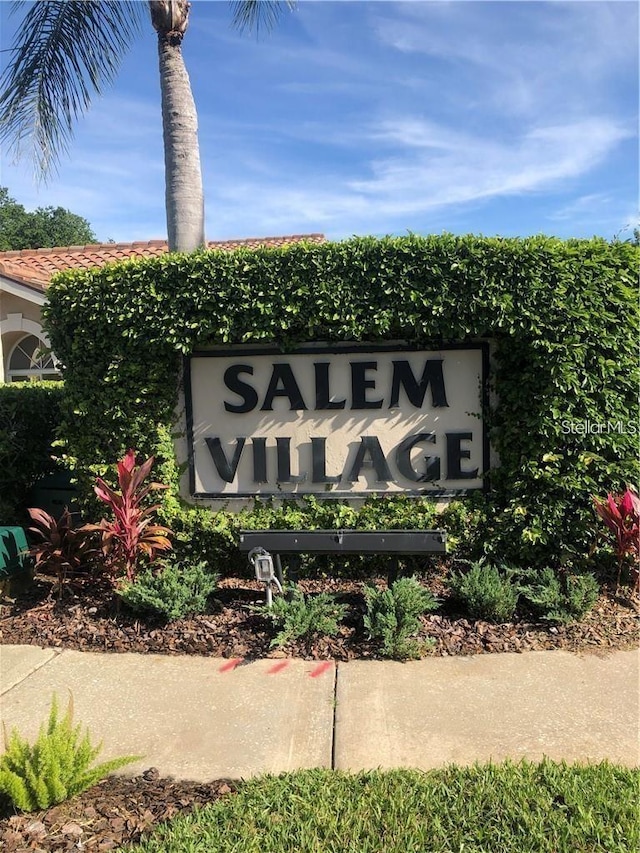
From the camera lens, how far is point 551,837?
2229mm

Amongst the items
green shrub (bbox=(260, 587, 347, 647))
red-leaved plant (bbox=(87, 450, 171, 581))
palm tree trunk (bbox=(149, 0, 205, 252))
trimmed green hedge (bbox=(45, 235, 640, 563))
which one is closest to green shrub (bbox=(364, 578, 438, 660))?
green shrub (bbox=(260, 587, 347, 647))

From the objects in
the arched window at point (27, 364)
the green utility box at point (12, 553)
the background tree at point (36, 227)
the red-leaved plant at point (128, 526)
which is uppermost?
the background tree at point (36, 227)

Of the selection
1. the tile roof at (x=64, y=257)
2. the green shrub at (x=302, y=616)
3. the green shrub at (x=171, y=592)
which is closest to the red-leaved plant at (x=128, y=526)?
the green shrub at (x=171, y=592)

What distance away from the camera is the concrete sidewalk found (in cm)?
288

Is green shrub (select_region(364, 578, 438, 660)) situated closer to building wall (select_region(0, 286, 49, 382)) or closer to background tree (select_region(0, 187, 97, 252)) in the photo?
building wall (select_region(0, 286, 49, 382))

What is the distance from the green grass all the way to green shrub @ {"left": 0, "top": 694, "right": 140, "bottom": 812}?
401 millimetres

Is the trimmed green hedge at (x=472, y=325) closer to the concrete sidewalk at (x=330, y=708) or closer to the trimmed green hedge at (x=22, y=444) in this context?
the concrete sidewalk at (x=330, y=708)

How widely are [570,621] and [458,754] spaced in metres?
1.70

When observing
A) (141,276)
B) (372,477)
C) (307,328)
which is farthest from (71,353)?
(372,477)

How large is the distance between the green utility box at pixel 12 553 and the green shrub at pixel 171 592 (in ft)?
3.80

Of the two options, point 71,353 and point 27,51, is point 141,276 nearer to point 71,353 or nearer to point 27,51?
point 71,353

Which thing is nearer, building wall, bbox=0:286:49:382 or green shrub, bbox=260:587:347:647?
green shrub, bbox=260:587:347:647

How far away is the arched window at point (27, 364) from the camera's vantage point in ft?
40.5

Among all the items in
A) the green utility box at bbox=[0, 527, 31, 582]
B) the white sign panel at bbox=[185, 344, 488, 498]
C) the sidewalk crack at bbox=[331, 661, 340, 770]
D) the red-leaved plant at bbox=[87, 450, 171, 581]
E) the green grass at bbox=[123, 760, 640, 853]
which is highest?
the white sign panel at bbox=[185, 344, 488, 498]
